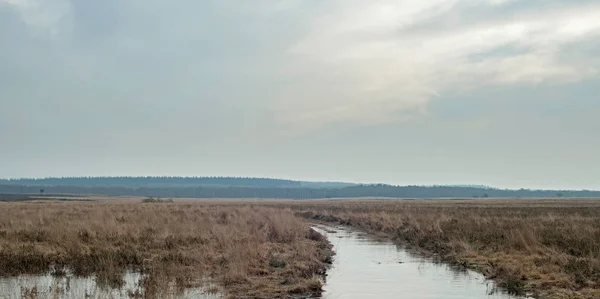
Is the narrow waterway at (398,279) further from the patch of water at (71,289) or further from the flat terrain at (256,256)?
the patch of water at (71,289)

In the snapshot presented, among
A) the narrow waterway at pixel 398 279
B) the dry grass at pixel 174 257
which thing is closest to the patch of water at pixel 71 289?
the dry grass at pixel 174 257

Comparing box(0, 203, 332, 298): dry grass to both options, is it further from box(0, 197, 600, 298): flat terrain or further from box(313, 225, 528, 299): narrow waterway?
box(313, 225, 528, 299): narrow waterway

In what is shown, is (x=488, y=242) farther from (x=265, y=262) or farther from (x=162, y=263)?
(x=162, y=263)

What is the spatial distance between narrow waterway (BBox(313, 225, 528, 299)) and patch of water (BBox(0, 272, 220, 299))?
3.60 metres

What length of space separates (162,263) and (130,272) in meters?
1.09

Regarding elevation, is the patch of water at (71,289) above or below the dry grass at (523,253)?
below

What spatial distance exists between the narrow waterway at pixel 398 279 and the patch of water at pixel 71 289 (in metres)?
3.60

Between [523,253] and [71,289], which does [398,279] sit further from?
[71,289]

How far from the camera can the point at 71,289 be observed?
14398 millimetres

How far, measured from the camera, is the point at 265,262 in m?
19.1

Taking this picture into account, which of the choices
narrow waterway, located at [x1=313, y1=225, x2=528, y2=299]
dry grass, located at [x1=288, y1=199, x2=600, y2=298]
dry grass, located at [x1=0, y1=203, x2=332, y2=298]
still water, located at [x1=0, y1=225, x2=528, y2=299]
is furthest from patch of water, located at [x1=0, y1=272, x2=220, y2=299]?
dry grass, located at [x1=288, y1=199, x2=600, y2=298]

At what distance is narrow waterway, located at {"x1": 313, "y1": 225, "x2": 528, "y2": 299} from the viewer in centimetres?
1519

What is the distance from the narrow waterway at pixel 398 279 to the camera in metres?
15.2

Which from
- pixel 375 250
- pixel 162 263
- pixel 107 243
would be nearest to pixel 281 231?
pixel 375 250
